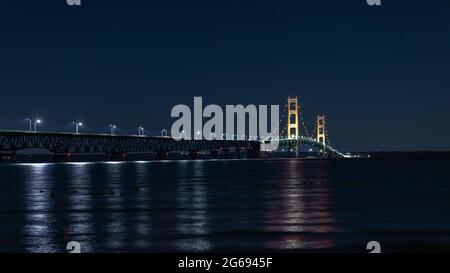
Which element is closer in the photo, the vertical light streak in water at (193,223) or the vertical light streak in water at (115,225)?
the vertical light streak in water at (193,223)

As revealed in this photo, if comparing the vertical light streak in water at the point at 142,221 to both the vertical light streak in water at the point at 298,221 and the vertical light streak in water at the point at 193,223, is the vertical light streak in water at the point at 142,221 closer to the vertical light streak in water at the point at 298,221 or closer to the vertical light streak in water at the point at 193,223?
the vertical light streak in water at the point at 193,223

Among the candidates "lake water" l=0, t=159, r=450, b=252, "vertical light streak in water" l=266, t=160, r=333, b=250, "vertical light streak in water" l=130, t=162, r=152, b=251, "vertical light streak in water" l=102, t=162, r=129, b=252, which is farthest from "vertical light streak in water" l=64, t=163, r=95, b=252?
"vertical light streak in water" l=266, t=160, r=333, b=250

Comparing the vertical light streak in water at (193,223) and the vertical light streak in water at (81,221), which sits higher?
the vertical light streak in water at (81,221)

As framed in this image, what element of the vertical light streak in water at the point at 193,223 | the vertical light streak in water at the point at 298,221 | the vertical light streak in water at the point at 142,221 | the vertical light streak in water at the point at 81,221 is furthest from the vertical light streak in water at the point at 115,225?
the vertical light streak in water at the point at 298,221

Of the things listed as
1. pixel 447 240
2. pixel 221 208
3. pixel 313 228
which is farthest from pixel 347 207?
pixel 447 240

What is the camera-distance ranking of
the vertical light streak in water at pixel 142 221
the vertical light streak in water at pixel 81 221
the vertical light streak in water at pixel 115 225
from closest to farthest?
1. the vertical light streak in water at pixel 115 225
2. the vertical light streak in water at pixel 142 221
3. the vertical light streak in water at pixel 81 221

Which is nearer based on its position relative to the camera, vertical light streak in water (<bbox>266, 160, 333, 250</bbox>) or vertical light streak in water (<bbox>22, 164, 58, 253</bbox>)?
vertical light streak in water (<bbox>22, 164, 58, 253</bbox>)

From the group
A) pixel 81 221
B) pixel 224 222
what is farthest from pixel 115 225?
pixel 224 222

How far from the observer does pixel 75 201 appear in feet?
145

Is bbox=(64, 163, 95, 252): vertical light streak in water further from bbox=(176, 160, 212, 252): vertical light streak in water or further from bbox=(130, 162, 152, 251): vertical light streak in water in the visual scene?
bbox=(176, 160, 212, 252): vertical light streak in water

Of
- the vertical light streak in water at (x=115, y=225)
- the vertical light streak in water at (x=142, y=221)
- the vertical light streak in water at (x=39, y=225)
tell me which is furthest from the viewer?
the vertical light streak in water at (x=142, y=221)

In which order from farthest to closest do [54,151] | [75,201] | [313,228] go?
1. [54,151]
2. [75,201]
3. [313,228]

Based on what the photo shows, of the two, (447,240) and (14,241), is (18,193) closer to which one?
(14,241)

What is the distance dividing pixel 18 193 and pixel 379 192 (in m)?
25.6
